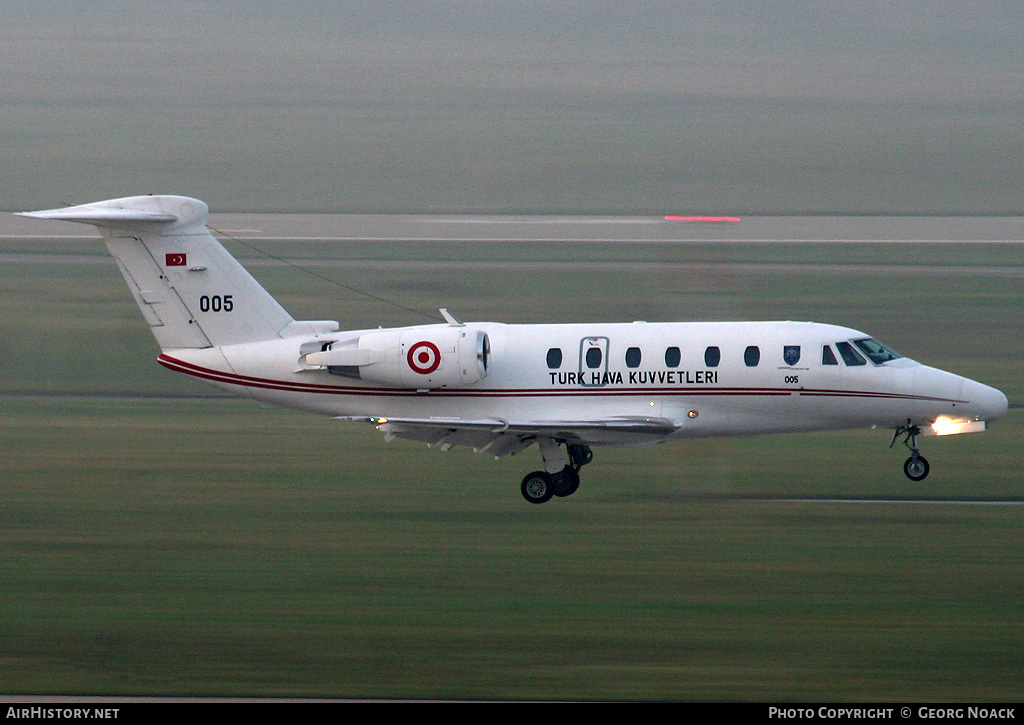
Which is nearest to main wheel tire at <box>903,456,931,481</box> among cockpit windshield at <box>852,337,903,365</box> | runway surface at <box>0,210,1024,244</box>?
cockpit windshield at <box>852,337,903,365</box>

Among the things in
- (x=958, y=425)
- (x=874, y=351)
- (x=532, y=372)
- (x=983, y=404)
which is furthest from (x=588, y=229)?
(x=983, y=404)

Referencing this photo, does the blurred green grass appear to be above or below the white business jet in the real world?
below

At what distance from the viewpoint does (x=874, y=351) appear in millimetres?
17672

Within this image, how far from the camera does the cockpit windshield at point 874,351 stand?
1761 cm

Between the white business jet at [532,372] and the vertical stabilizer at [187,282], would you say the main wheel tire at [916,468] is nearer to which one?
the white business jet at [532,372]

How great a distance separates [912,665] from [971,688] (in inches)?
27.7

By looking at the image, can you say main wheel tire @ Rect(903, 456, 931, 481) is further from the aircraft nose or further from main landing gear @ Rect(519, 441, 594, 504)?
main landing gear @ Rect(519, 441, 594, 504)

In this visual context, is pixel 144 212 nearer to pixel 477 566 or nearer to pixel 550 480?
pixel 550 480

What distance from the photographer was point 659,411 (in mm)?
17719

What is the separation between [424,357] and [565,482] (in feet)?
9.12

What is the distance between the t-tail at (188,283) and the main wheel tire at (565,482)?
4.42 metres

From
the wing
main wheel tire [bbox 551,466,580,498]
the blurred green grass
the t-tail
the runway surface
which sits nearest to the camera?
the blurred green grass

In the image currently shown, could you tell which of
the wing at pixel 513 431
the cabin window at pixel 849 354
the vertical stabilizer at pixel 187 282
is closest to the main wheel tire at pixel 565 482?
the wing at pixel 513 431

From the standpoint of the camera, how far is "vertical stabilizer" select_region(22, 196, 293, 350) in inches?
732
